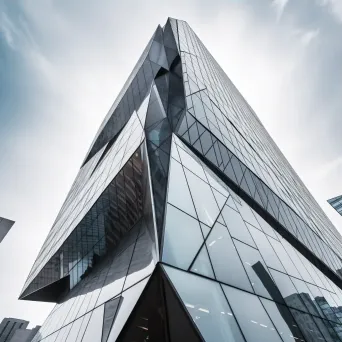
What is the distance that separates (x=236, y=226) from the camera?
8.95 meters

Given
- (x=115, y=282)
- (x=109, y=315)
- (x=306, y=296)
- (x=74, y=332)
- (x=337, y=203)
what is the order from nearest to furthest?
(x=109, y=315), (x=115, y=282), (x=74, y=332), (x=306, y=296), (x=337, y=203)

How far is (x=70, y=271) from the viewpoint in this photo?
17.1 m

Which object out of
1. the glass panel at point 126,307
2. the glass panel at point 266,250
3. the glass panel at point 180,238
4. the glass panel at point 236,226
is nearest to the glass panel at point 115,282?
the glass panel at point 126,307

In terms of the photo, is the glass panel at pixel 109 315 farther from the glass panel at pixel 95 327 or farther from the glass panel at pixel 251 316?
the glass panel at pixel 251 316

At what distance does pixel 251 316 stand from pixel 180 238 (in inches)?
99.2

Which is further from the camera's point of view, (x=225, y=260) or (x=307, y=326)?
(x=307, y=326)

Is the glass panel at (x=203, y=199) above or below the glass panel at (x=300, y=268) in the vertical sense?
above

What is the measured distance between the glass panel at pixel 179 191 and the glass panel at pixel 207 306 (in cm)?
237

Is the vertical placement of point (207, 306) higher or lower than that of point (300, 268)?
lower

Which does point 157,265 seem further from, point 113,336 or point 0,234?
point 0,234

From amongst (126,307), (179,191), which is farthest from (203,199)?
(126,307)

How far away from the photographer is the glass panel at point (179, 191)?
7.21 metres

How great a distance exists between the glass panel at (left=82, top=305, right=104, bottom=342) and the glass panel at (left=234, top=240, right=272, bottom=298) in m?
4.63

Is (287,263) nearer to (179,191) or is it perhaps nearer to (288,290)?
(288,290)
